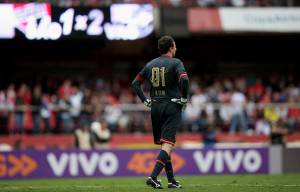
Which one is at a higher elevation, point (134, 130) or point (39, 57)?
point (39, 57)

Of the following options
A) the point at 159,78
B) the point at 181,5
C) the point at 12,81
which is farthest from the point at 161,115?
the point at 12,81

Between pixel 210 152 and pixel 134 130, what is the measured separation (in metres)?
3.63

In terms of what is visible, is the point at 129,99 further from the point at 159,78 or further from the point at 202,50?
the point at 159,78

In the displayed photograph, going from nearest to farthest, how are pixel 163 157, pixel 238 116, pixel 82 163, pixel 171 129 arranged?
pixel 163 157 → pixel 171 129 → pixel 82 163 → pixel 238 116

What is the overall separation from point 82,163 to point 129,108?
3675mm

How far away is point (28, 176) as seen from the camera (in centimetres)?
2041

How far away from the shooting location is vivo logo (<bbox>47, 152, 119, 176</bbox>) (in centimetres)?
2072

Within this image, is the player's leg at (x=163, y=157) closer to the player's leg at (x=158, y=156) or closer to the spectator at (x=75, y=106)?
the player's leg at (x=158, y=156)

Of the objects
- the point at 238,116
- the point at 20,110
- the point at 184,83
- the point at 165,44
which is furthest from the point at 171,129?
the point at 238,116

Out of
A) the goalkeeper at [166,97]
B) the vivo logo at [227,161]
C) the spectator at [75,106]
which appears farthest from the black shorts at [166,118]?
the spectator at [75,106]

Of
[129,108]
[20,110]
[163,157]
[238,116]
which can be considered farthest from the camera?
[238,116]

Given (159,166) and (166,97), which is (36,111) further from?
(159,166)

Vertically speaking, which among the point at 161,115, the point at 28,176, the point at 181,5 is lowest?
the point at 28,176

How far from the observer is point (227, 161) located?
844 inches
